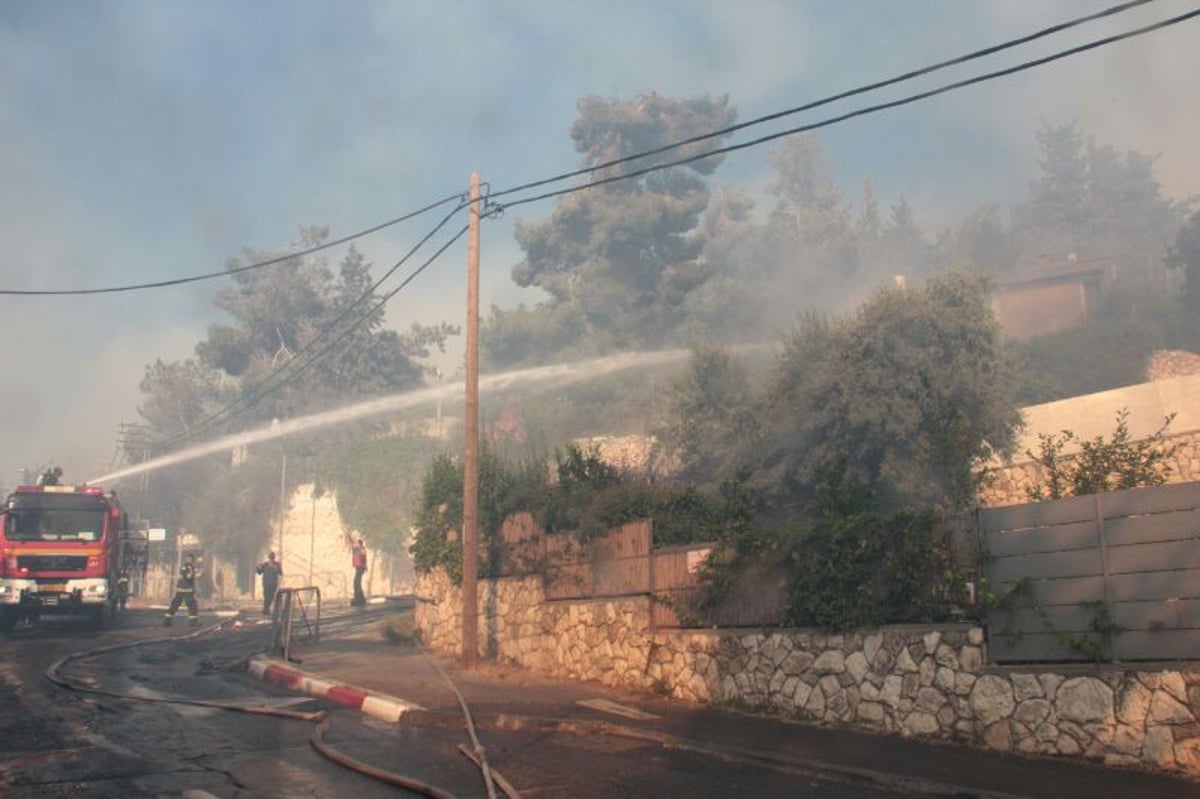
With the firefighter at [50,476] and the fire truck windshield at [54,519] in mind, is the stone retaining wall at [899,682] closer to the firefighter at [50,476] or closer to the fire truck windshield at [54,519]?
the fire truck windshield at [54,519]

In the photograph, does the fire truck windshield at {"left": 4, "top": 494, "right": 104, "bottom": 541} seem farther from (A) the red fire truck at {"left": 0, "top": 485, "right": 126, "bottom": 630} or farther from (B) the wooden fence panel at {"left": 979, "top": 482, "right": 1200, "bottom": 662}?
(B) the wooden fence panel at {"left": 979, "top": 482, "right": 1200, "bottom": 662}

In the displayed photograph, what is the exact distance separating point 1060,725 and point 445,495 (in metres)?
14.9

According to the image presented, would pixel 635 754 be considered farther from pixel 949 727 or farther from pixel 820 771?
pixel 949 727

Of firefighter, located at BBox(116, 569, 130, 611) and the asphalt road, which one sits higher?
firefighter, located at BBox(116, 569, 130, 611)

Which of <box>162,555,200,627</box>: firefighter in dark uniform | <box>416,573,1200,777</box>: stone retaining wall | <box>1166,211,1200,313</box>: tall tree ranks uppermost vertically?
<box>1166,211,1200,313</box>: tall tree

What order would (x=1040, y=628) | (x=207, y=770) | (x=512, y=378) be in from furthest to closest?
(x=512, y=378), (x=1040, y=628), (x=207, y=770)

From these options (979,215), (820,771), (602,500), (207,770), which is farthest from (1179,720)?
(979,215)

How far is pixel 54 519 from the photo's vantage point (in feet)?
79.9

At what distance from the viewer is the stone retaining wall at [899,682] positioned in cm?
843

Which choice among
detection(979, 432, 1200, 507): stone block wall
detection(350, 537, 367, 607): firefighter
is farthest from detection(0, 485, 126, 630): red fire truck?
Answer: detection(979, 432, 1200, 507): stone block wall

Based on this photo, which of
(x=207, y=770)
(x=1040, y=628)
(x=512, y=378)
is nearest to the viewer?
(x=207, y=770)

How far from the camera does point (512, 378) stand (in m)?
56.4

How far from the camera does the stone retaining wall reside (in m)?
8.43

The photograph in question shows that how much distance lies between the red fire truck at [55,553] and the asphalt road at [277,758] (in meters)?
10.00
